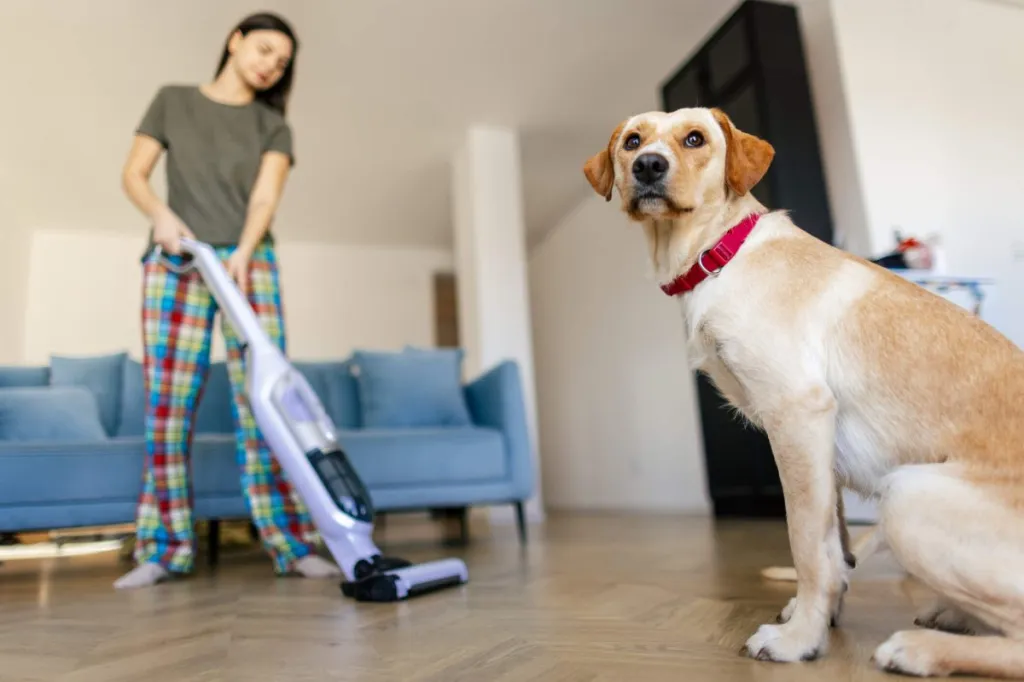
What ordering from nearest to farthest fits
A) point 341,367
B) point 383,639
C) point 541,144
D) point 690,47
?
point 383,639 → point 341,367 → point 690,47 → point 541,144

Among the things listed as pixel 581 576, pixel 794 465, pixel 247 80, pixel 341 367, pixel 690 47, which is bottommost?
pixel 581 576

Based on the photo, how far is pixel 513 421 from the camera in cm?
324

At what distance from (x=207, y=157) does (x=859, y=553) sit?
201 cm

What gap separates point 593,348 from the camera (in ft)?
21.8

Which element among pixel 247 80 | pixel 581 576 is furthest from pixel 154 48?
pixel 581 576

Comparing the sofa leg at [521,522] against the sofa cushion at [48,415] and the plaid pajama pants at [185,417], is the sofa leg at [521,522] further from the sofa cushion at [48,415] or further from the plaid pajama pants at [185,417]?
the sofa cushion at [48,415]

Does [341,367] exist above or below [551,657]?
above

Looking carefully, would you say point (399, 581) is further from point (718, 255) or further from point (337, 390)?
point (337, 390)

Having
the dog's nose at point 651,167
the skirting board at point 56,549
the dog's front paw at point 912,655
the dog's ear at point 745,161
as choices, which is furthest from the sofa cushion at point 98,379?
the dog's front paw at point 912,655

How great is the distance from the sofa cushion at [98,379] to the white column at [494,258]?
2.30m

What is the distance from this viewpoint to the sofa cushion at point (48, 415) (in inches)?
117

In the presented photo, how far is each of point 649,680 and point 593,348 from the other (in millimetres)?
5802

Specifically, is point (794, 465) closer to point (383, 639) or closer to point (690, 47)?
point (383, 639)

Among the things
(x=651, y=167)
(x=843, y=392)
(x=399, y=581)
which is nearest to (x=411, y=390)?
(x=399, y=581)
